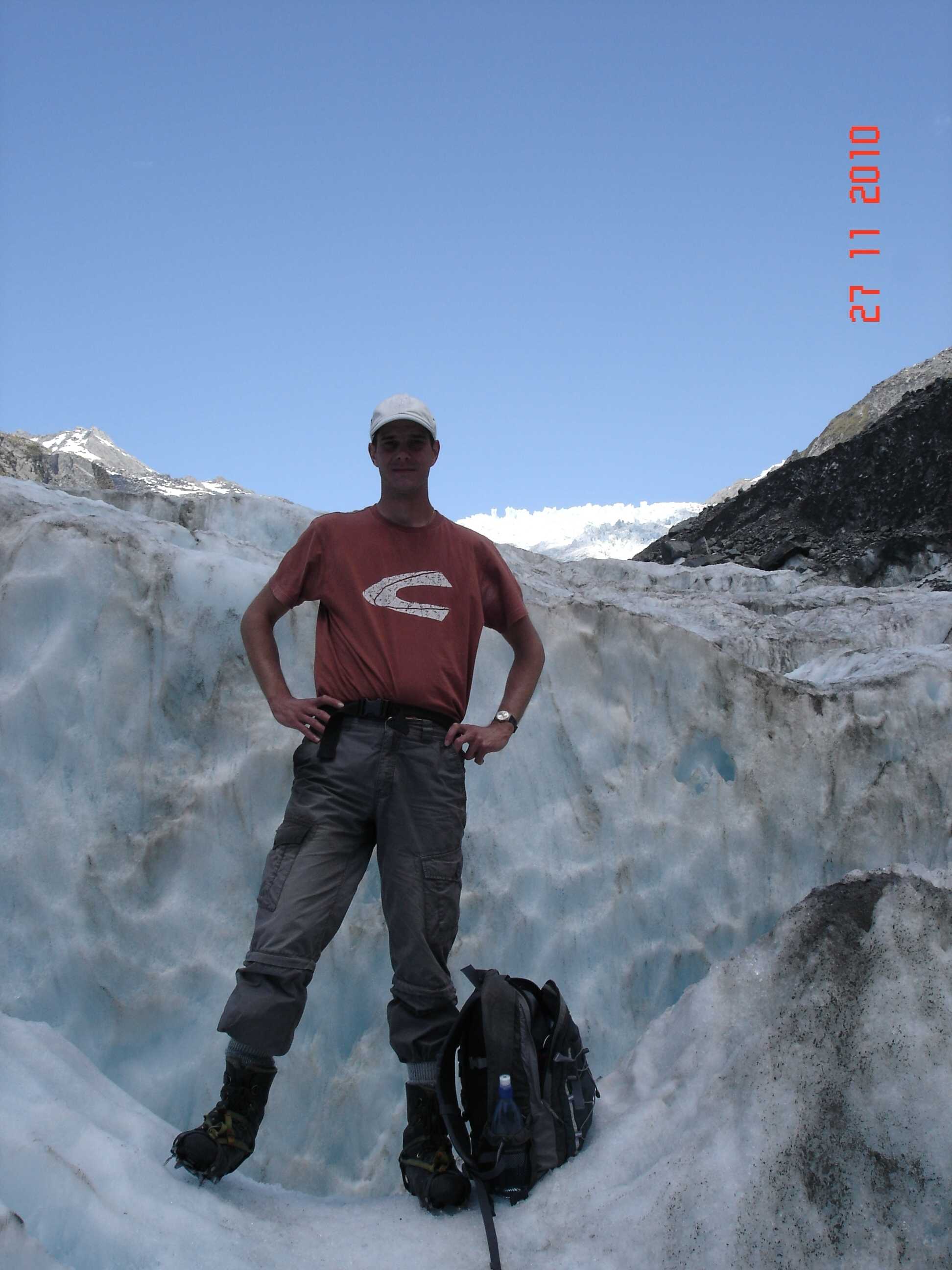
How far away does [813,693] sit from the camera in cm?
476

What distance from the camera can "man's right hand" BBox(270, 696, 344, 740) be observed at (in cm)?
280

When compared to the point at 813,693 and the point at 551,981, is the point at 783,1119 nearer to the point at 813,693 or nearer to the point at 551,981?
the point at 551,981

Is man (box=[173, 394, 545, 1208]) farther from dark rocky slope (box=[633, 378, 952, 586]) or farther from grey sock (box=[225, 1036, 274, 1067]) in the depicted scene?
dark rocky slope (box=[633, 378, 952, 586])

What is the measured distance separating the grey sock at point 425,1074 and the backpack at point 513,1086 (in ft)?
0.05

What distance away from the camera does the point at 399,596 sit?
9.77 feet

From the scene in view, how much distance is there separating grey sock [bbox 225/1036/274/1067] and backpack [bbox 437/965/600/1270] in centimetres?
50

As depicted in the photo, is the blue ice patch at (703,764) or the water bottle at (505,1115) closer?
the water bottle at (505,1115)

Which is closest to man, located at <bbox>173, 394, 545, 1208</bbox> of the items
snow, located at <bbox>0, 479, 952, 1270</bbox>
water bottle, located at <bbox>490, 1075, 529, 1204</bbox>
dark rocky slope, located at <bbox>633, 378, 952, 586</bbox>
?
water bottle, located at <bbox>490, 1075, 529, 1204</bbox>

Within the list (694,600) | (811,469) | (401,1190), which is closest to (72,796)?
(401,1190)

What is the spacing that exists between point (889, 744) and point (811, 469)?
1447 cm

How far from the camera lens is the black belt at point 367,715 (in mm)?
2836

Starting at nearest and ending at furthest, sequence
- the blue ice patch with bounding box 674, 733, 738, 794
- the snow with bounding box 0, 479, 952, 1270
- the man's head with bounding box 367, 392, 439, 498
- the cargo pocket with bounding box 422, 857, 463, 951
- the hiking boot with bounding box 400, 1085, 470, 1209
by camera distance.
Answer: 1. the snow with bounding box 0, 479, 952, 1270
2. the hiking boot with bounding box 400, 1085, 470, 1209
3. the cargo pocket with bounding box 422, 857, 463, 951
4. the man's head with bounding box 367, 392, 439, 498
5. the blue ice patch with bounding box 674, 733, 738, 794

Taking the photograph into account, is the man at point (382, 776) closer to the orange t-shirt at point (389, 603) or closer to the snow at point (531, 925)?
the orange t-shirt at point (389, 603)

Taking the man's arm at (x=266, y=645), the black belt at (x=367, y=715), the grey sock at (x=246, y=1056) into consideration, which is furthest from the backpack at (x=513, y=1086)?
the man's arm at (x=266, y=645)
